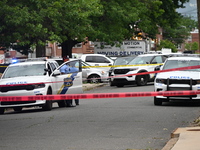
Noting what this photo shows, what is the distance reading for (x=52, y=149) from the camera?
975 centimetres

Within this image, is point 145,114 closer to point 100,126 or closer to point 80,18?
point 100,126

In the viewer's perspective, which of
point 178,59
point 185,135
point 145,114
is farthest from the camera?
point 178,59

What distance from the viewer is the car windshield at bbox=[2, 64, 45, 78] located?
1825 cm

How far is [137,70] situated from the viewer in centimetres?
3030

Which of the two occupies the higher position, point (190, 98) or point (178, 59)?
point (178, 59)

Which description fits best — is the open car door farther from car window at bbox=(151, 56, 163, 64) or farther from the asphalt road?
car window at bbox=(151, 56, 163, 64)

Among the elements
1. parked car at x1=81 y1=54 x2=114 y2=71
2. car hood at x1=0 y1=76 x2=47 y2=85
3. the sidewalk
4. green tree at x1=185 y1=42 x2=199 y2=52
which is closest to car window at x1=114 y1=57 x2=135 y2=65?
parked car at x1=81 y1=54 x2=114 y2=71

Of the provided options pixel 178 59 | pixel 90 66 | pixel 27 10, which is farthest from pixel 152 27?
pixel 178 59

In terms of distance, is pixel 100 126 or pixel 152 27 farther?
pixel 152 27

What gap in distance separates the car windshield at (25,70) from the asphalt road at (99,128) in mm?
2307

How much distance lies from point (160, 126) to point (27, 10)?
61.6 ft

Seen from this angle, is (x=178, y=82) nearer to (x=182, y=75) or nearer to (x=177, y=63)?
(x=182, y=75)

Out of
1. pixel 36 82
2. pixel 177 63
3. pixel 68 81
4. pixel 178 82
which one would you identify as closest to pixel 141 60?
pixel 177 63

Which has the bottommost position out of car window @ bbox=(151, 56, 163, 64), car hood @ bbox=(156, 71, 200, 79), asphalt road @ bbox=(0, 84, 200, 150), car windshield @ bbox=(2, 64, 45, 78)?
asphalt road @ bbox=(0, 84, 200, 150)
